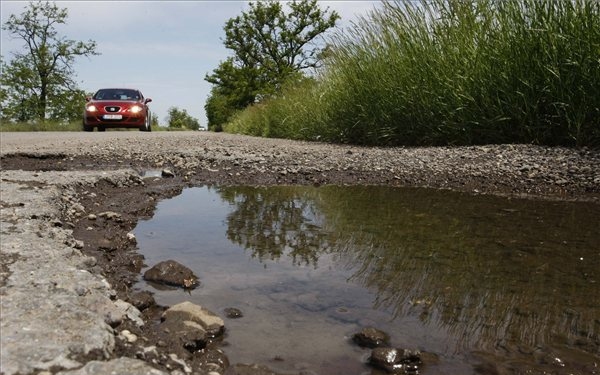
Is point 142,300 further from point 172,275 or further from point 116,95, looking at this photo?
point 116,95

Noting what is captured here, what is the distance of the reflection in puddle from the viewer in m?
1.43

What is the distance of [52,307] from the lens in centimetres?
142

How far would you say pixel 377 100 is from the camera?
7.29 m

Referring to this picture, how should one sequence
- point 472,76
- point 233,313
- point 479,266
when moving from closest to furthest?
point 233,313 < point 479,266 < point 472,76

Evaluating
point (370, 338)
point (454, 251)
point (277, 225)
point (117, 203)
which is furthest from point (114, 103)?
point (370, 338)

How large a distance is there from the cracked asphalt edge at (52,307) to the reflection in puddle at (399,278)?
313 mm

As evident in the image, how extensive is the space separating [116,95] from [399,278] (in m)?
14.4

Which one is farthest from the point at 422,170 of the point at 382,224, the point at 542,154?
the point at 382,224

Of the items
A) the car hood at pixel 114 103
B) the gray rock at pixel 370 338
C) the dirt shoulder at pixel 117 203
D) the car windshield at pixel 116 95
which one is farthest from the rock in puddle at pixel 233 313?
the car windshield at pixel 116 95

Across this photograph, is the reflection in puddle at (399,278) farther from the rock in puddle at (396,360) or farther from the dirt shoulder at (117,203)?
the dirt shoulder at (117,203)

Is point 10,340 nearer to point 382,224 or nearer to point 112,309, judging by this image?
point 112,309

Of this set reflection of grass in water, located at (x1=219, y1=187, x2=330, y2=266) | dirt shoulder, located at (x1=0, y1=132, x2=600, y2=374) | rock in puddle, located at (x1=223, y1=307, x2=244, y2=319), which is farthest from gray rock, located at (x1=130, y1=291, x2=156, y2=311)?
reflection of grass in water, located at (x1=219, y1=187, x2=330, y2=266)

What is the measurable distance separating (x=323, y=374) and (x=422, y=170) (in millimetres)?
3651

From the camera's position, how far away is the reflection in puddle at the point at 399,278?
143 centimetres
